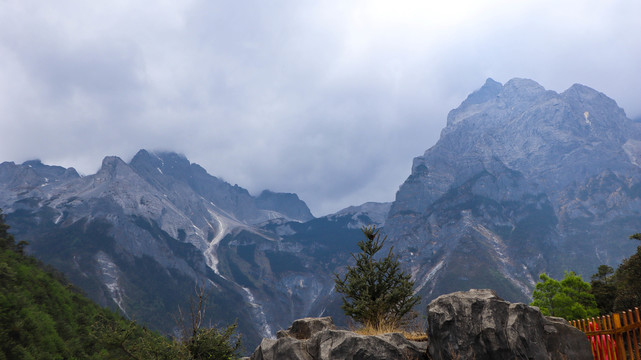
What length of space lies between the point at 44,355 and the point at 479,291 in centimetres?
3933

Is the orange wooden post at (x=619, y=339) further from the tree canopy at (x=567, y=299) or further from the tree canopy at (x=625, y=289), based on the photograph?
the tree canopy at (x=567, y=299)

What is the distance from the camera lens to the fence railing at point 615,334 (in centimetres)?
1137

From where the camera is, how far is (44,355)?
36.0 meters

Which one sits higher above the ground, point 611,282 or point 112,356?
point 611,282

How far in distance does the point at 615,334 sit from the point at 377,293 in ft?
30.3

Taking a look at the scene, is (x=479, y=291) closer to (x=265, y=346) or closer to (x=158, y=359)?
(x=265, y=346)

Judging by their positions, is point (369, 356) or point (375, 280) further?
point (375, 280)

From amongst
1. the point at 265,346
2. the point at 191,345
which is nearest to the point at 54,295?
the point at 191,345

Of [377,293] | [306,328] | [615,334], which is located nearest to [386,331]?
Answer: [377,293]

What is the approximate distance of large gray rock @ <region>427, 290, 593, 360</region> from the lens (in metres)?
13.0

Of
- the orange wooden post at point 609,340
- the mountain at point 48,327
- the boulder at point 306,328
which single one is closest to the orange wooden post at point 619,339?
the orange wooden post at point 609,340

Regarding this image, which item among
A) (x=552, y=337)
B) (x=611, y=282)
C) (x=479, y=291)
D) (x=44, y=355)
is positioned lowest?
(x=44, y=355)

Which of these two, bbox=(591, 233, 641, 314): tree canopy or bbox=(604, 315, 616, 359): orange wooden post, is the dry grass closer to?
bbox=(604, 315, 616, 359): orange wooden post

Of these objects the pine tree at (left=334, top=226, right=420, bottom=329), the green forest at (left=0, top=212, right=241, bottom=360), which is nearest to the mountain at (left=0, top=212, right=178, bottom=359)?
the green forest at (left=0, top=212, right=241, bottom=360)
